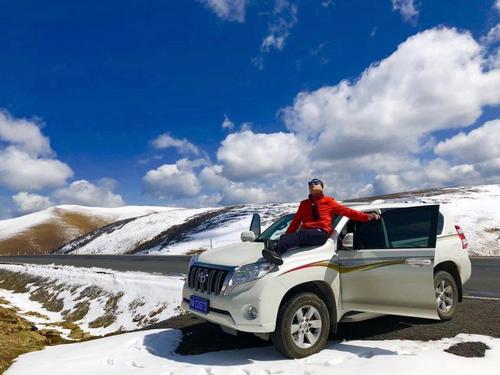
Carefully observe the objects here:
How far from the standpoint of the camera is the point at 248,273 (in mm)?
5562

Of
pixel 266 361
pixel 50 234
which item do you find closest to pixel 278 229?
pixel 266 361

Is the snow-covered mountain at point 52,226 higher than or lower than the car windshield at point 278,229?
higher

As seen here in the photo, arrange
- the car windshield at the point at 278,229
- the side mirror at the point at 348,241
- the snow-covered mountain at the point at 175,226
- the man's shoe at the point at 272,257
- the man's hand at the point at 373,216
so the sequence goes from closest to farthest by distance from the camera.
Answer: the man's shoe at the point at 272,257, the side mirror at the point at 348,241, the man's hand at the point at 373,216, the car windshield at the point at 278,229, the snow-covered mountain at the point at 175,226

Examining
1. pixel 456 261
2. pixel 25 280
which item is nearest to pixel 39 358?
pixel 456 261

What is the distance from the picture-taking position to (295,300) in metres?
5.60

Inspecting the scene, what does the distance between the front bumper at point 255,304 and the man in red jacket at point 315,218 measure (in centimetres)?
48

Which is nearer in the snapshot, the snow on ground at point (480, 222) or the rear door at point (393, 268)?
the rear door at point (393, 268)

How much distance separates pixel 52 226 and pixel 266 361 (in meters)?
143

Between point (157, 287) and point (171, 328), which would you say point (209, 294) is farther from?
point (157, 287)

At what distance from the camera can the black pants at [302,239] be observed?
5.92 meters

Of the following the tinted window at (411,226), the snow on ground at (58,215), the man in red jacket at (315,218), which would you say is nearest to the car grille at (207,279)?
the man in red jacket at (315,218)

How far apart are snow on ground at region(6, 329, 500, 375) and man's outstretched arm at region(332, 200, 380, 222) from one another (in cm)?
182

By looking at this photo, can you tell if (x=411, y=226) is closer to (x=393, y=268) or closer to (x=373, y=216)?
(x=373, y=216)

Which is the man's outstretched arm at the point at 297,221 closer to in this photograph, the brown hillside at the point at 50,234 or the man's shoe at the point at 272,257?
the man's shoe at the point at 272,257
